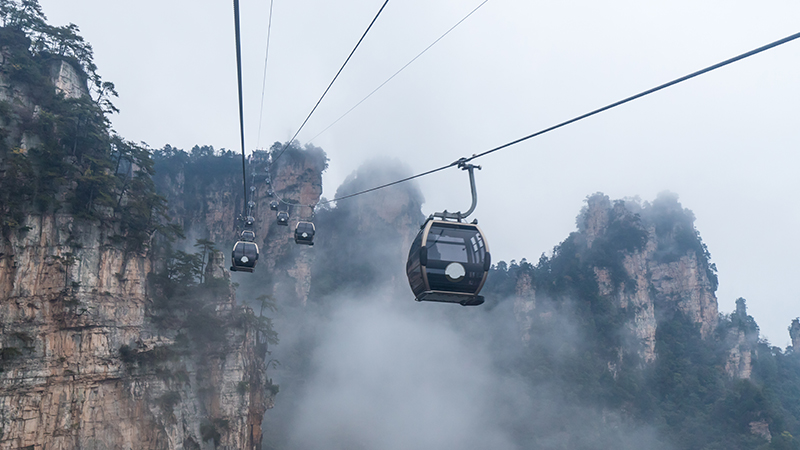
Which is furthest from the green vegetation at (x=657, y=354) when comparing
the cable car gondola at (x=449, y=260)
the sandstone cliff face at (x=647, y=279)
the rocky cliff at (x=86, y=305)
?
the cable car gondola at (x=449, y=260)

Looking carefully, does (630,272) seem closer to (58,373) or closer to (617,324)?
(617,324)

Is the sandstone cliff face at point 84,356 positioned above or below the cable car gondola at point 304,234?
below

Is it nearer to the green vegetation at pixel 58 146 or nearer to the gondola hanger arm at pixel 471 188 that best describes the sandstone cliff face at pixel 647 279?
the green vegetation at pixel 58 146

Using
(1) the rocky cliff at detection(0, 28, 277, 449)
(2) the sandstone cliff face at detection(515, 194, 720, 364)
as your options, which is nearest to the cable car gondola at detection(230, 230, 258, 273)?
(1) the rocky cliff at detection(0, 28, 277, 449)

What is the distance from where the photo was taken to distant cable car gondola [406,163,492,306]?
711 centimetres

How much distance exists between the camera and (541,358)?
2601 inches

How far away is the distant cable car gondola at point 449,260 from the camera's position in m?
7.11

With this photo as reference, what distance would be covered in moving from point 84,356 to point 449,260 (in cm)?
2369

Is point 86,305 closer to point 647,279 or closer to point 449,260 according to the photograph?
point 449,260

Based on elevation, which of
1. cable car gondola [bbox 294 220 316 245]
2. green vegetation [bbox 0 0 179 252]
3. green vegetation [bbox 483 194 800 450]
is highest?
green vegetation [bbox 0 0 179 252]

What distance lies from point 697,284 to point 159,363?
68.2 metres

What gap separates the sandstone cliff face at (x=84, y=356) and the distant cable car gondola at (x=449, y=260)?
2300 centimetres

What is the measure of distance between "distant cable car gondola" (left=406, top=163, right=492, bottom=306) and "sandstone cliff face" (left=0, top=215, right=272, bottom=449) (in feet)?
75.4

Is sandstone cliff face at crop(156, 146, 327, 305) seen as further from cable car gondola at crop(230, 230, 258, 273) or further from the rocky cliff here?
cable car gondola at crop(230, 230, 258, 273)
